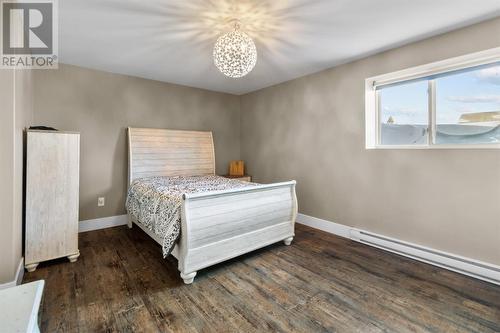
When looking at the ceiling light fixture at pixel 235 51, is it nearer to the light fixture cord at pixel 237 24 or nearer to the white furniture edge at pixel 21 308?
the light fixture cord at pixel 237 24

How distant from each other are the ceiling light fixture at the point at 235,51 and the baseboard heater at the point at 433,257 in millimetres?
2463

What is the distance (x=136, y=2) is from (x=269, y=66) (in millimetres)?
1888

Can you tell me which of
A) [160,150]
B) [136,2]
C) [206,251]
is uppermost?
[136,2]

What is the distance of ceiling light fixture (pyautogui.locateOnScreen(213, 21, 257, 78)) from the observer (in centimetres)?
212

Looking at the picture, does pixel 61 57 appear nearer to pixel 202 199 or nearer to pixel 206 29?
pixel 206 29

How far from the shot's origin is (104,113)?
11.8 ft

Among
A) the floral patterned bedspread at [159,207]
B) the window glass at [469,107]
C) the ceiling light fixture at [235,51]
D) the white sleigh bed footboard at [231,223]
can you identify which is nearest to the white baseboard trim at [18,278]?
the floral patterned bedspread at [159,207]

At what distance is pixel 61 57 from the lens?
3062 millimetres

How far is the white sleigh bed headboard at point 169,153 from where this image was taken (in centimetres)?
370

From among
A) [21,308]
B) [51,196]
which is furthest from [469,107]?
[51,196]

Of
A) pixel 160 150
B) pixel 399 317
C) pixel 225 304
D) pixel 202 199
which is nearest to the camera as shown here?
pixel 399 317

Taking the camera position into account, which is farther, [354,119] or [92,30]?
[354,119]

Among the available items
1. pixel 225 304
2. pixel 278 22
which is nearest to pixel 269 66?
pixel 278 22

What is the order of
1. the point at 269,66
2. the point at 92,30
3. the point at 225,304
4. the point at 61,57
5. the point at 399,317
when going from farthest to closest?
the point at 269,66 → the point at 61,57 → the point at 92,30 → the point at 225,304 → the point at 399,317
